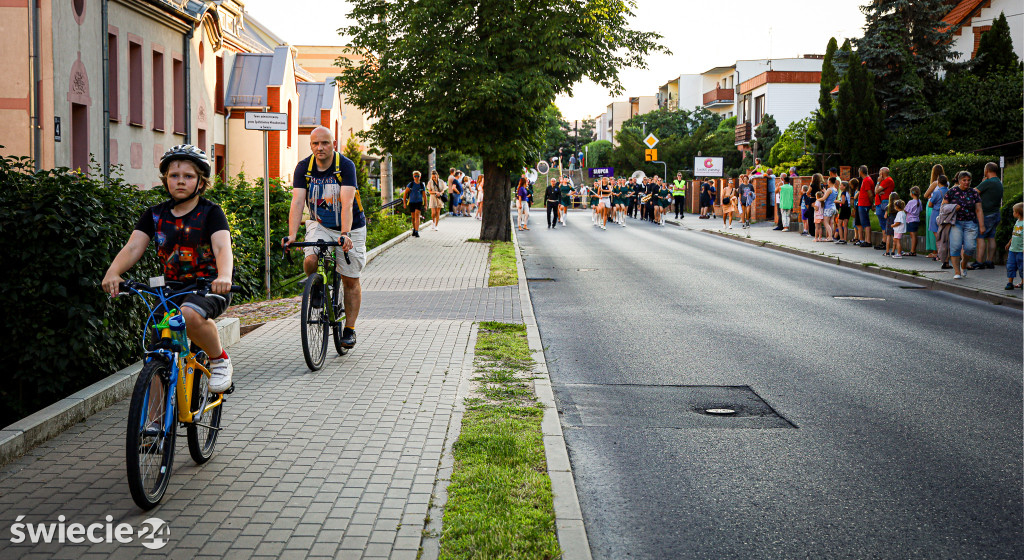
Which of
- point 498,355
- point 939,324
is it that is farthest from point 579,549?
point 939,324

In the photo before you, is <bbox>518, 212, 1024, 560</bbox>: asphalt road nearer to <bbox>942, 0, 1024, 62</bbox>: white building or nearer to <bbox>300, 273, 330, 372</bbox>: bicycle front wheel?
<bbox>300, 273, 330, 372</bbox>: bicycle front wheel

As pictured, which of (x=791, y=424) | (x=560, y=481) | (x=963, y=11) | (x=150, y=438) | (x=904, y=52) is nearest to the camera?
(x=150, y=438)

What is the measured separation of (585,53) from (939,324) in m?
14.2

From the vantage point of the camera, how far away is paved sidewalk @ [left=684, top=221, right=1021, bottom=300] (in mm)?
15938

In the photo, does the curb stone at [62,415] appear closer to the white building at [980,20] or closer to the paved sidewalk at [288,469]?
the paved sidewalk at [288,469]

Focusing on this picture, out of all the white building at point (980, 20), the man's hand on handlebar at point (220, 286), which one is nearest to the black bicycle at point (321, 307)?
the man's hand on handlebar at point (220, 286)

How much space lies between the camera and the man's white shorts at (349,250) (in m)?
8.76

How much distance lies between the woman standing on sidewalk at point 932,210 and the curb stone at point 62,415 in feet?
52.5

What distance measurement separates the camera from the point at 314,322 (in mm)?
8398

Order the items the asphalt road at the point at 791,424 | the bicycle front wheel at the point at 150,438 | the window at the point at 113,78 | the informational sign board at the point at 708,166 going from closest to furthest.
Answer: the bicycle front wheel at the point at 150,438
the asphalt road at the point at 791,424
the window at the point at 113,78
the informational sign board at the point at 708,166

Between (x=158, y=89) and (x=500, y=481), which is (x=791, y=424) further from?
(x=158, y=89)

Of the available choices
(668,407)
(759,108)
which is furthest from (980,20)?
(668,407)

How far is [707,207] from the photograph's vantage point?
155ft

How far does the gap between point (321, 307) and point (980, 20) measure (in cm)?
5069
